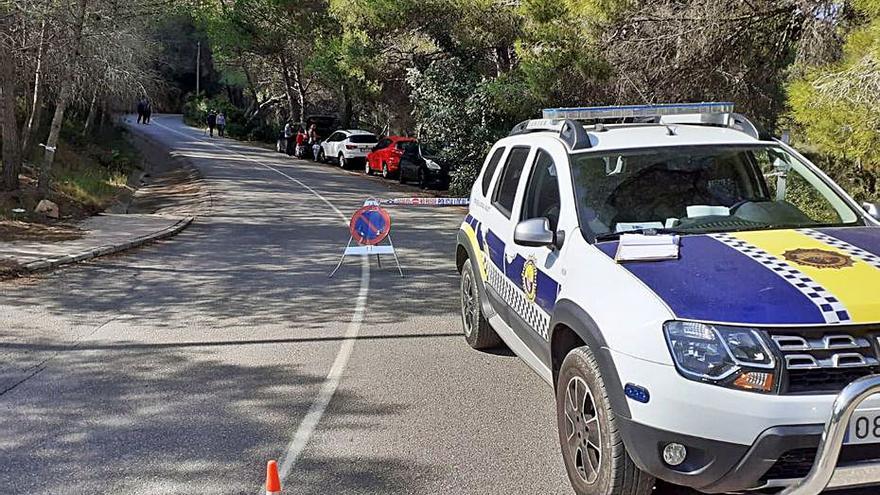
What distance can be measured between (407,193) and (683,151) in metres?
20.2

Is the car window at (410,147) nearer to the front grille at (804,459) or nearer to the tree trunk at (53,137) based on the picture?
the tree trunk at (53,137)

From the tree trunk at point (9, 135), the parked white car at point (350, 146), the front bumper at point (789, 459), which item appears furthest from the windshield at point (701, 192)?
the parked white car at point (350, 146)

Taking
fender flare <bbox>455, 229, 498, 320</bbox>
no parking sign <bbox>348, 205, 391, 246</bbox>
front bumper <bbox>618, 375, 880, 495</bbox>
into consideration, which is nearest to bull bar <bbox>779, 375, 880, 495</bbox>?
front bumper <bbox>618, 375, 880, 495</bbox>

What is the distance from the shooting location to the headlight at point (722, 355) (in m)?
3.26

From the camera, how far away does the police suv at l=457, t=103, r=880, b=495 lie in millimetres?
3236

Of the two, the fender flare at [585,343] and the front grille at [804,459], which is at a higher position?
the fender flare at [585,343]

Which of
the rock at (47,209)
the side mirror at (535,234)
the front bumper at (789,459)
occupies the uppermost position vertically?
the side mirror at (535,234)

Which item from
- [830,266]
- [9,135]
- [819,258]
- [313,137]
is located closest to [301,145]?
[313,137]

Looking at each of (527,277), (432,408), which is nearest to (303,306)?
(432,408)

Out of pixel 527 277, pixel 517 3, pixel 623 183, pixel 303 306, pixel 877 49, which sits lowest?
pixel 303 306

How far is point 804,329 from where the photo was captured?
129 inches

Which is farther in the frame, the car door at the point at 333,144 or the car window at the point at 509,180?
the car door at the point at 333,144

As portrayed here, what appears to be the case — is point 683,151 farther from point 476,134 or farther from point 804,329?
point 476,134

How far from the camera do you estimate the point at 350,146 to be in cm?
3350
